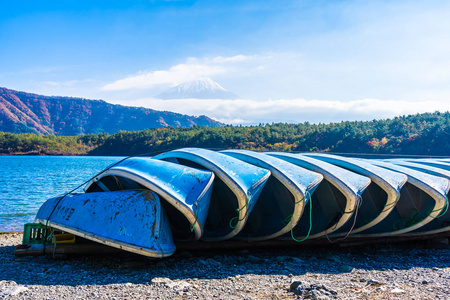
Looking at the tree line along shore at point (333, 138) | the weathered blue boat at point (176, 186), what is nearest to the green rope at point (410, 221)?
the weathered blue boat at point (176, 186)

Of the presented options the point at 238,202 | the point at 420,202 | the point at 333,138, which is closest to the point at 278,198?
the point at 238,202

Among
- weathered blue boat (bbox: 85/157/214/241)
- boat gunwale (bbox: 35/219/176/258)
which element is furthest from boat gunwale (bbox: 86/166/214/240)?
boat gunwale (bbox: 35/219/176/258)

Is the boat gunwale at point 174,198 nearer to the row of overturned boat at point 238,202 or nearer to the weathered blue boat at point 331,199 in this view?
the row of overturned boat at point 238,202

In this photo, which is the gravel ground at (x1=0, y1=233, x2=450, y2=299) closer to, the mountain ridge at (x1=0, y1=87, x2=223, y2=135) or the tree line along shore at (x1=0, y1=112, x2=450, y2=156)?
the tree line along shore at (x1=0, y1=112, x2=450, y2=156)

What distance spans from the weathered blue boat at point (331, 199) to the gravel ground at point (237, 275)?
0.39m

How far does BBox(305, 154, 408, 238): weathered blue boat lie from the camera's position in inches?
223

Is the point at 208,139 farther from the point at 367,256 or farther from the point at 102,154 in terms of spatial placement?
the point at 367,256

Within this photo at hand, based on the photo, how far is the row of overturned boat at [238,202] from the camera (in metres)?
4.79

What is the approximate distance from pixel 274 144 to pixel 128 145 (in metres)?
31.8

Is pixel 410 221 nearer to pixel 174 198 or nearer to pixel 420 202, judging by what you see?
pixel 420 202

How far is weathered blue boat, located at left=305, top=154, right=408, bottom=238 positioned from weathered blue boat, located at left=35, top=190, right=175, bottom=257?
11.1 feet

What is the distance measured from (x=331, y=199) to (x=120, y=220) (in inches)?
145

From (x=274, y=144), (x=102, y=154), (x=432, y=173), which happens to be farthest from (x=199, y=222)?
(x=102, y=154)

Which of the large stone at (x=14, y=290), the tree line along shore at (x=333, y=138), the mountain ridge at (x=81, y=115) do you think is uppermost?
the mountain ridge at (x=81, y=115)
